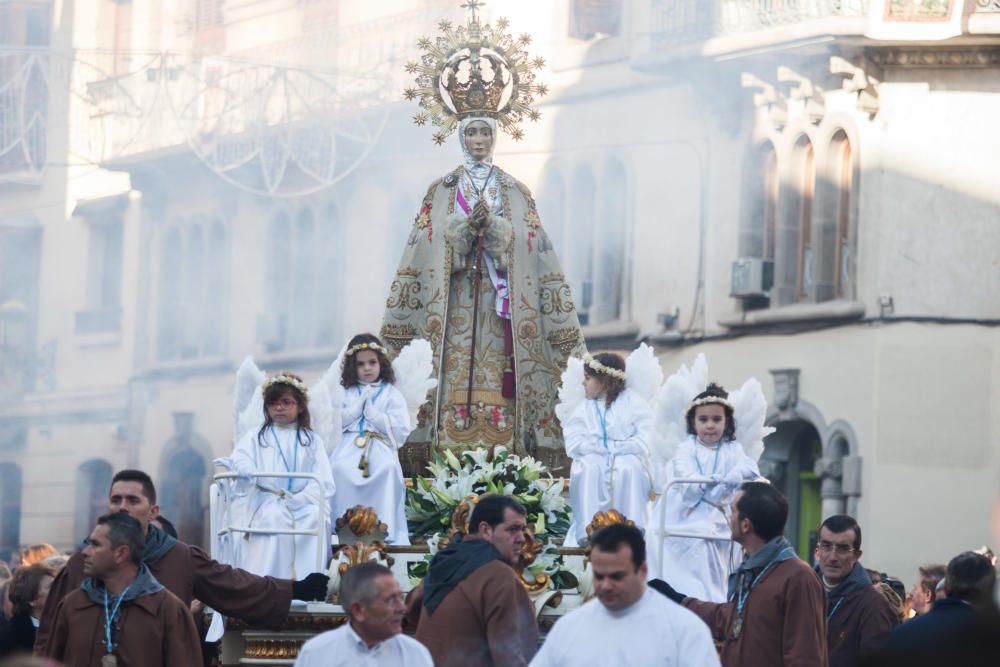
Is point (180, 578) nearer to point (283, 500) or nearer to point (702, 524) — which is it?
point (283, 500)

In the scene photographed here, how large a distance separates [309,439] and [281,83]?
673 inches

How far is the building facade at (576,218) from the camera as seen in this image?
1014 inches

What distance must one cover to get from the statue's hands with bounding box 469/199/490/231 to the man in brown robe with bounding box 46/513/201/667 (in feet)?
17.5

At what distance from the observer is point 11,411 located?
35.2 metres

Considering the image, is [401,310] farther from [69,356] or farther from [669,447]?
[69,356]

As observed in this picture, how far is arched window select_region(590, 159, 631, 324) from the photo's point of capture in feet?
97.6

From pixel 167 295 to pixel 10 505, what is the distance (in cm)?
387

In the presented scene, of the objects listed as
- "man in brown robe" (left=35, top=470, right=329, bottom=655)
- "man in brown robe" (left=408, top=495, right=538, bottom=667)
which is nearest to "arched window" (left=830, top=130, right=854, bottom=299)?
"man in brown robe" (left=35, top=470, right=329, bottom=655)

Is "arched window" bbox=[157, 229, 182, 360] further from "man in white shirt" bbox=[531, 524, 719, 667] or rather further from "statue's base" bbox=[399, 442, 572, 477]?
"man in white shirt" bbox=[531, 524, 719, 667]

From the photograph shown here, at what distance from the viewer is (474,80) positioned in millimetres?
15016

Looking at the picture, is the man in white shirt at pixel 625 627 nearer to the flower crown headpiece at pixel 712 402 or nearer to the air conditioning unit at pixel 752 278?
the flower crown headpiece at pixel 712 402

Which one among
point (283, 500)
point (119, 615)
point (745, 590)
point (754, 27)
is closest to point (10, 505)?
point (754, 27)

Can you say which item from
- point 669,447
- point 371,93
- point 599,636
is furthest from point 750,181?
point 599,636

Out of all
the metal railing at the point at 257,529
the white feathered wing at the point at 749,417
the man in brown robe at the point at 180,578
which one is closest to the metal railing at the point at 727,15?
the white feathered wing at the point at 749,417
